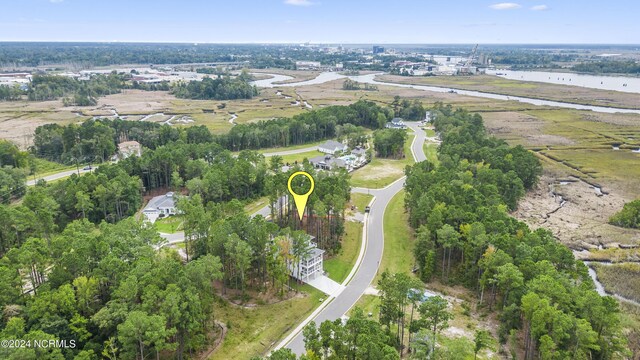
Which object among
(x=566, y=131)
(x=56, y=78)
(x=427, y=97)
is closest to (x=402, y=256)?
(x=566, y=131)

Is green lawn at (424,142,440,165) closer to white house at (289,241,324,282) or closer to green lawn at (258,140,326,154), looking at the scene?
green lawn at (258,140,326,154)

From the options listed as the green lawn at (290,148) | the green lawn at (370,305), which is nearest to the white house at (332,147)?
the green lawn at (290,148)

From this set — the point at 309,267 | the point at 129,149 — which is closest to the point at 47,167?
the point at 129,149

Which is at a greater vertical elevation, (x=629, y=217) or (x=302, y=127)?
(x=302, y=127)

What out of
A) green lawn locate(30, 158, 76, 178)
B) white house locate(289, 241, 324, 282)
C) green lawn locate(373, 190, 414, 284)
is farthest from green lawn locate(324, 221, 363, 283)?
green lawn locate(30, 158, 76, 178)

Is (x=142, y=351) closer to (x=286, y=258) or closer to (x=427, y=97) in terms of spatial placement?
(x=286, y=258)

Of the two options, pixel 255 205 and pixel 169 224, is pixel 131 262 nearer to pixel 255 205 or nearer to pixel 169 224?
pixel 169 224
